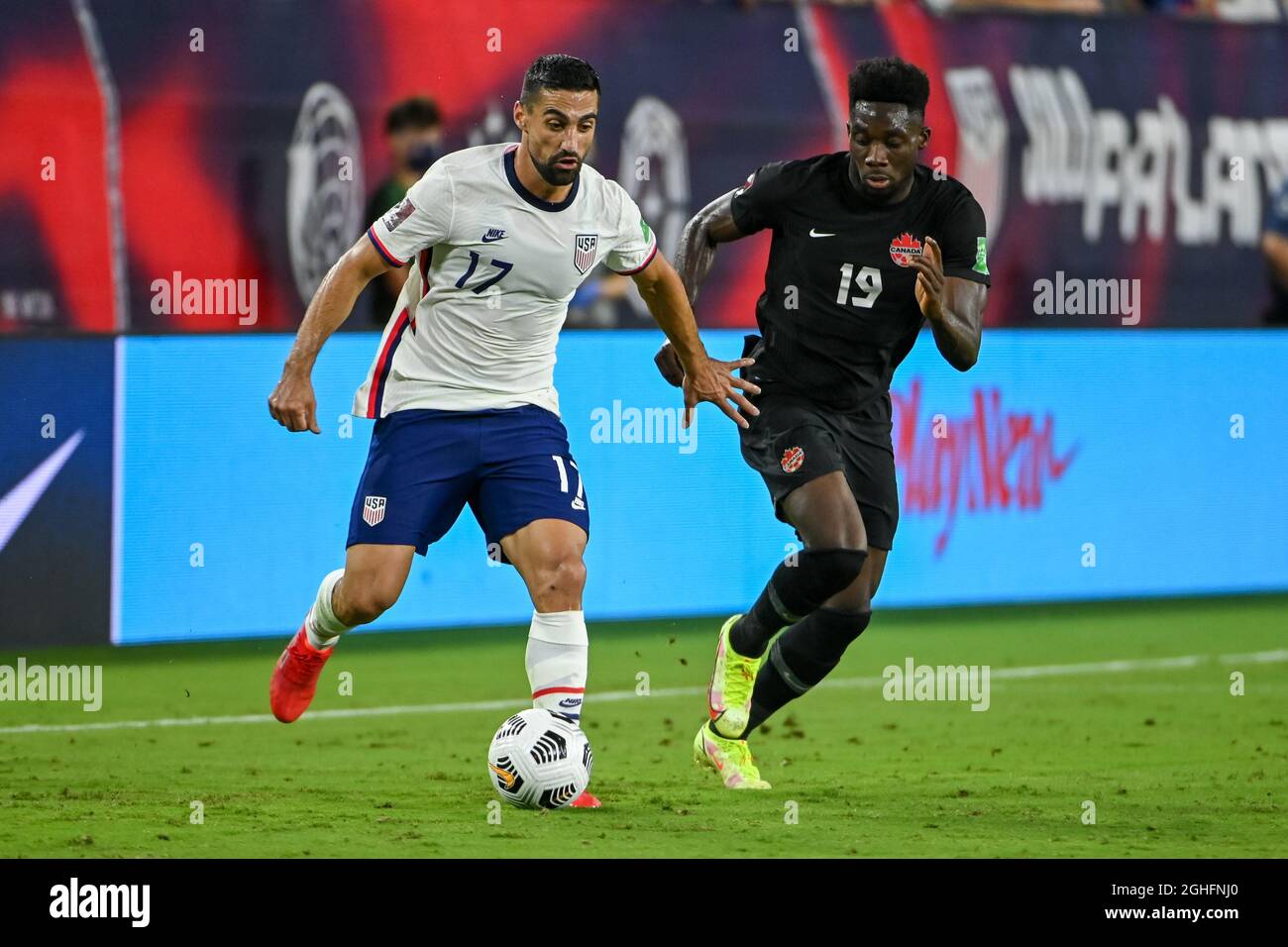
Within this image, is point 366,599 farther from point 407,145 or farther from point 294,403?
point 407,145

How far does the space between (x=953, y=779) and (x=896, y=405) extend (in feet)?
14.2

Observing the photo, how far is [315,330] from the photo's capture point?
241 inches

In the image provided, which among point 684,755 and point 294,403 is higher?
point 294,403

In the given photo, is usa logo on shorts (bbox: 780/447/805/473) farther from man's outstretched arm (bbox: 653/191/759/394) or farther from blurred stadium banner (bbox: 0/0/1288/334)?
blurred stadium banner (bbox: 0/0/1288/334)

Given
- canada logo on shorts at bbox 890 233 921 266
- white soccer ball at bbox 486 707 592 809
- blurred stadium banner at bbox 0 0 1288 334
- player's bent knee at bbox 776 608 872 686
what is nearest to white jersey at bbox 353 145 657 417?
canada logo on shorts at bbox 890 233 921 266

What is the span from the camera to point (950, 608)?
459 inches

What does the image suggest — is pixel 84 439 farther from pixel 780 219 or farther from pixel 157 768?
pixel 780 219

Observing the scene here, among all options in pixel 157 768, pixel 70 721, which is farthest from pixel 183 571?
pixel 157 768

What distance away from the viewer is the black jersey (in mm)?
7012

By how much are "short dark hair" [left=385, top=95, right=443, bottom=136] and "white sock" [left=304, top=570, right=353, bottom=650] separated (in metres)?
5.71

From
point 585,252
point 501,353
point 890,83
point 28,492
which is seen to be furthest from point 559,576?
point 28,492

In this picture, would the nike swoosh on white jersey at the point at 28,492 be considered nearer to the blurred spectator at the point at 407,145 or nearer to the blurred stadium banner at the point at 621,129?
the blurred stadium banner at the point at 621,129

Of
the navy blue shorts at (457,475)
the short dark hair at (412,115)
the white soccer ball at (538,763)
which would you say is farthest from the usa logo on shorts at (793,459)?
the short dark hair at (412,115)

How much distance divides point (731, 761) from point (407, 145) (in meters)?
6.07
